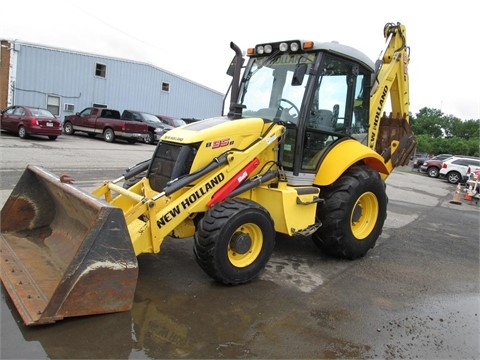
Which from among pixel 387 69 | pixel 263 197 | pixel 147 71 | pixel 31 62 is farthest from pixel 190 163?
pixel 147 71

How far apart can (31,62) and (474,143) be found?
5192cm

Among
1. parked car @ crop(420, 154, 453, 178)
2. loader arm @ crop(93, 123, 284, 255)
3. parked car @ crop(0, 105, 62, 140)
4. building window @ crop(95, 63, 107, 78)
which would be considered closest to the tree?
parked car @ crop(420, 154, 453, 178)

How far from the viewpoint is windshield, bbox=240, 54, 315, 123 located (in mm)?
5305

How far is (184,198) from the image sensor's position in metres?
4.35

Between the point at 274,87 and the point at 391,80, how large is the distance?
231cm

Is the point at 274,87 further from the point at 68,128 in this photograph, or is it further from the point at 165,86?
the point at 165,86

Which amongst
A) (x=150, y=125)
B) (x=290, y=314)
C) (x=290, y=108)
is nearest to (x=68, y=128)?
(x=150, y=125)

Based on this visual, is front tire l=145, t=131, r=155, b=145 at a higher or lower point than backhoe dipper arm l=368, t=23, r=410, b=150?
lower

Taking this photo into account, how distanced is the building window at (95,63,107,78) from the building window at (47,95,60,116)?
119 inches

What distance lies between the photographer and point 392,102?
7.25 metres

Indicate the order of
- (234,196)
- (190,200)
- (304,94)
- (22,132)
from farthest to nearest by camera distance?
(22,132), (304,94), (234,196), (190,200)

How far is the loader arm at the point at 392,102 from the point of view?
6.50 metres

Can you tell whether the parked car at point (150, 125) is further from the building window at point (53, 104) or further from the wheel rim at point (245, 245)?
the wheel rim at point (245, 245)

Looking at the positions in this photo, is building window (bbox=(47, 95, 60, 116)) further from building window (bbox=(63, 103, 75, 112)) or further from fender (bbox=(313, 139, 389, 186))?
fender (bbox=(313, 139, 389, 186))
